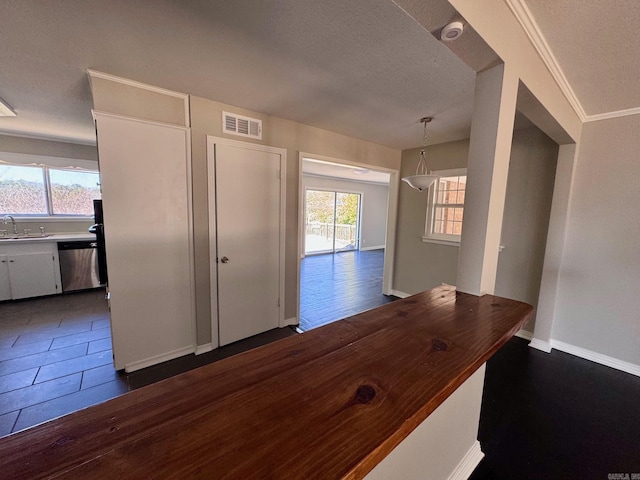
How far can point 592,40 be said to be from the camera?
53.6 inches

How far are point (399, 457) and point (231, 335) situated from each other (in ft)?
7.25

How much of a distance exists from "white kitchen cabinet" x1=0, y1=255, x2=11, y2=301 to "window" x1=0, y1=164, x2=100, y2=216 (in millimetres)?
942

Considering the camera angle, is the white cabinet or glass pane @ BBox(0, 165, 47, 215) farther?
glass pane @ BBox(0, 165, 47, 215)

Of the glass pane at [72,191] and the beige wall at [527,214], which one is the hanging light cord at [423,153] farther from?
the glass pane at [72,191]

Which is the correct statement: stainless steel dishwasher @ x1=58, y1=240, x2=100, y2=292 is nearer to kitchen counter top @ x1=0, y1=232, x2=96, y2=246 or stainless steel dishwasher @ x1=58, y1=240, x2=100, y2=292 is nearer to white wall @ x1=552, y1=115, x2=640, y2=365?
kitchen counter top @ x1=0, y1=232, x2=96, y2=246

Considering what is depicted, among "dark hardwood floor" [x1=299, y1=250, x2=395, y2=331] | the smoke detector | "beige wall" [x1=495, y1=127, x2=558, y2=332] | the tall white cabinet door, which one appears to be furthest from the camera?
"dark hardwood floor" [x1=299, y1=250, x2=395, y2=331]

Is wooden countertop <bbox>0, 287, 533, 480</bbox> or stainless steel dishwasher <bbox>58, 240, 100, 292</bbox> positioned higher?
wooden countertop <bbox>0, 287, 533, 480</bbox>

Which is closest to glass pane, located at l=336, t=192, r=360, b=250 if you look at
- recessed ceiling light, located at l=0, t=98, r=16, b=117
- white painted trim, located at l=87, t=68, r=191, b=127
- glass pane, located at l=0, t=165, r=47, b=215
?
white painted trim, located at l=87, t=68, r=191, b=127

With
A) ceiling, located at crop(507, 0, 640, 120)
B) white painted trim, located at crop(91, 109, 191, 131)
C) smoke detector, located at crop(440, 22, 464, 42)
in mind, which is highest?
ceiling, located at crop(507, 0, 640, 120)

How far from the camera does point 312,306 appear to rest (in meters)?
3.78

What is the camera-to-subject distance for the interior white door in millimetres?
2562

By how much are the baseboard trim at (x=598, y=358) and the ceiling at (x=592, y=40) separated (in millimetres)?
2363

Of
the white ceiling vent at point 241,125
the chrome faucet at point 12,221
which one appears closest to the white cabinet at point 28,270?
the chrome faucet at point 12,221

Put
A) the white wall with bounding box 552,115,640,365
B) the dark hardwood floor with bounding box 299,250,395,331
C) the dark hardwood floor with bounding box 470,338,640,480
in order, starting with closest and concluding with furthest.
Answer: the dark hardwood floor with bounding box 470,338,640,480 < the white wall with bounding box 552,115,640,365 < the dark hardwood floor with bounding box 299,250,395,331
